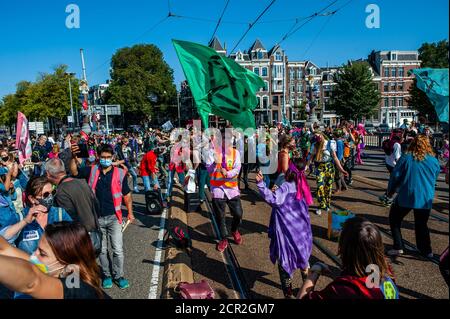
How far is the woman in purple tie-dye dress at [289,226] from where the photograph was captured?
12.5 feet

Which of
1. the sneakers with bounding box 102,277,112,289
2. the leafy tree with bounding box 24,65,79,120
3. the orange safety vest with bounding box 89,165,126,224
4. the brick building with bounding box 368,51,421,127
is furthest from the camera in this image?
the brick building with bounding box 368,51,421,127

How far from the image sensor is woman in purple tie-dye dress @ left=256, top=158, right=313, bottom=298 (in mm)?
3811

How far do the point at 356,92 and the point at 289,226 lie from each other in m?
49.8

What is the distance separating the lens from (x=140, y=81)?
2395 inches

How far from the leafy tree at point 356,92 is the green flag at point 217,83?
4814 centimetres

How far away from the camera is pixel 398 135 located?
28.3 ft

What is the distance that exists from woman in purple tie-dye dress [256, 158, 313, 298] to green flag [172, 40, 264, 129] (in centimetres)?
173

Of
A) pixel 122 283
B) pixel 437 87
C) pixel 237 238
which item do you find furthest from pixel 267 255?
pixel 437 87

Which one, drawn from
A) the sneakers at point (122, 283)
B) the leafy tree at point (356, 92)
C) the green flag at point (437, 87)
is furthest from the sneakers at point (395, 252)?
the leafy tree at point (356, 92)

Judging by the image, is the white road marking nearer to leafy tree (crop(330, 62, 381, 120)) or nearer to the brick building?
leafy tree (crop(330, 62, 381, 120))

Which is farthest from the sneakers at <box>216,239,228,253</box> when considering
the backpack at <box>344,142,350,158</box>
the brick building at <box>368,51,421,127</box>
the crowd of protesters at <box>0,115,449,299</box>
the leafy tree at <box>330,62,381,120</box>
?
the brick building at <box>368,51,421,127</box>
